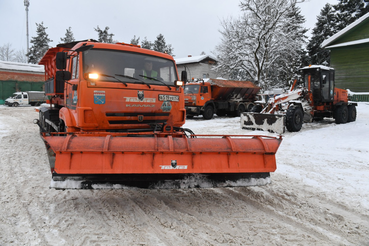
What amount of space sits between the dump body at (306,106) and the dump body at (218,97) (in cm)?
549

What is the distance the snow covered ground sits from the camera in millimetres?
2898

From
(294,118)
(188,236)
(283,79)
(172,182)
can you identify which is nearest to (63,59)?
(172,182)

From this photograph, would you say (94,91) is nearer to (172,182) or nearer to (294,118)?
(172,182)

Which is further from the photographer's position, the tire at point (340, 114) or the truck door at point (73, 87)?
the tire at point (340, 114)

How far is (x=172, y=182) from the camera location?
11.1ft

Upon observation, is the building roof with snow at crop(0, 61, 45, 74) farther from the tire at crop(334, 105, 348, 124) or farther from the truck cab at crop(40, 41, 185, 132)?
the tire at crop(334, 105, 348, 124)

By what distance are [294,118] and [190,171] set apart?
8672 millimetres

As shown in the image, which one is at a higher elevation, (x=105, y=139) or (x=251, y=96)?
(x=251, y=96)

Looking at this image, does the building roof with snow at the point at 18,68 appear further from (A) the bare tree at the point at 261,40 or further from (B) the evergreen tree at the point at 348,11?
(B) the evergreen tree at the point at 348,11

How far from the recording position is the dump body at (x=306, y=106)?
10.8 metres

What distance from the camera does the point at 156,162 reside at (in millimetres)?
3268

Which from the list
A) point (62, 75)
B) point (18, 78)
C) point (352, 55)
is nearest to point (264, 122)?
point (62, 75)

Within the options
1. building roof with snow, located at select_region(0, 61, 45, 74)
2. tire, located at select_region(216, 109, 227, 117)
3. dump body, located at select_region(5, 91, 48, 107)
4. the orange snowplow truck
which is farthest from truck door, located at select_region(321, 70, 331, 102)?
building roof with snow, located at select_region(0, 61, 45, 74)

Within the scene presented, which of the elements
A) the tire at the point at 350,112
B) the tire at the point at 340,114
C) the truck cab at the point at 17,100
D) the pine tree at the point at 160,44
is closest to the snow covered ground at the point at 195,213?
the tire at the point at 340,114
